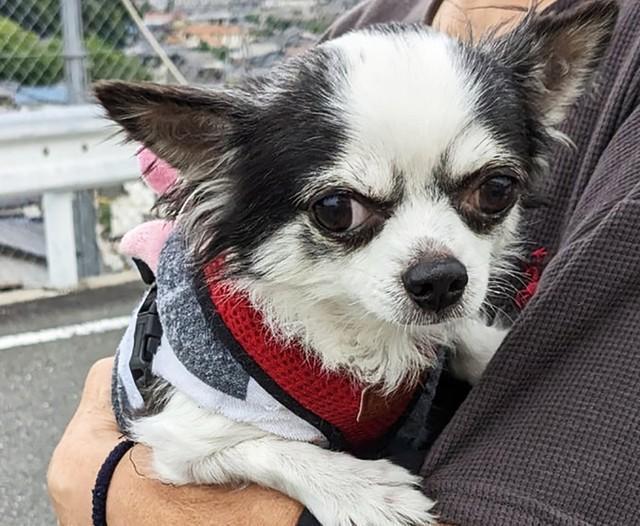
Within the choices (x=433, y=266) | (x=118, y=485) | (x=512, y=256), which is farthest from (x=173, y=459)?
(x=512, y=256)

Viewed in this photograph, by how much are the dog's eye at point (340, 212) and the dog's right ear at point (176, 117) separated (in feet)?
0.67

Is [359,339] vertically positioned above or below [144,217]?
above

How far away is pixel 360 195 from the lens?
4.06ft

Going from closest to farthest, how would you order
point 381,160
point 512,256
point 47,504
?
point 381,160, point 512,256, point 47,504

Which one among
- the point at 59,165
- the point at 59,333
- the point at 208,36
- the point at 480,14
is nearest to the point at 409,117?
the point at 480,14

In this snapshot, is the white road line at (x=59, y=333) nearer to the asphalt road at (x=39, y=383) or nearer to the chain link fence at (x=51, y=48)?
the asphalt road at (x=39, y=383)

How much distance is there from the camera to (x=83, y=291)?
13.5ft

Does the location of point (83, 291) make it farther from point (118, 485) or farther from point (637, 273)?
point (637, 273)

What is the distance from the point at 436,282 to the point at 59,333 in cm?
277

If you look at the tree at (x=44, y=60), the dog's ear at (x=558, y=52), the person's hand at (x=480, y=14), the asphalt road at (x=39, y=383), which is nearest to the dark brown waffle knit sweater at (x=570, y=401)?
the dog's ear at (x=558, y=52)

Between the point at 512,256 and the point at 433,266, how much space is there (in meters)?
0.31

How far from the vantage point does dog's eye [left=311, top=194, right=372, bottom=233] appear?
1.25 m

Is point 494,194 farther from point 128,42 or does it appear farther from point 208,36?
point 128,42

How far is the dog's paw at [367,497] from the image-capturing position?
4.04ft
